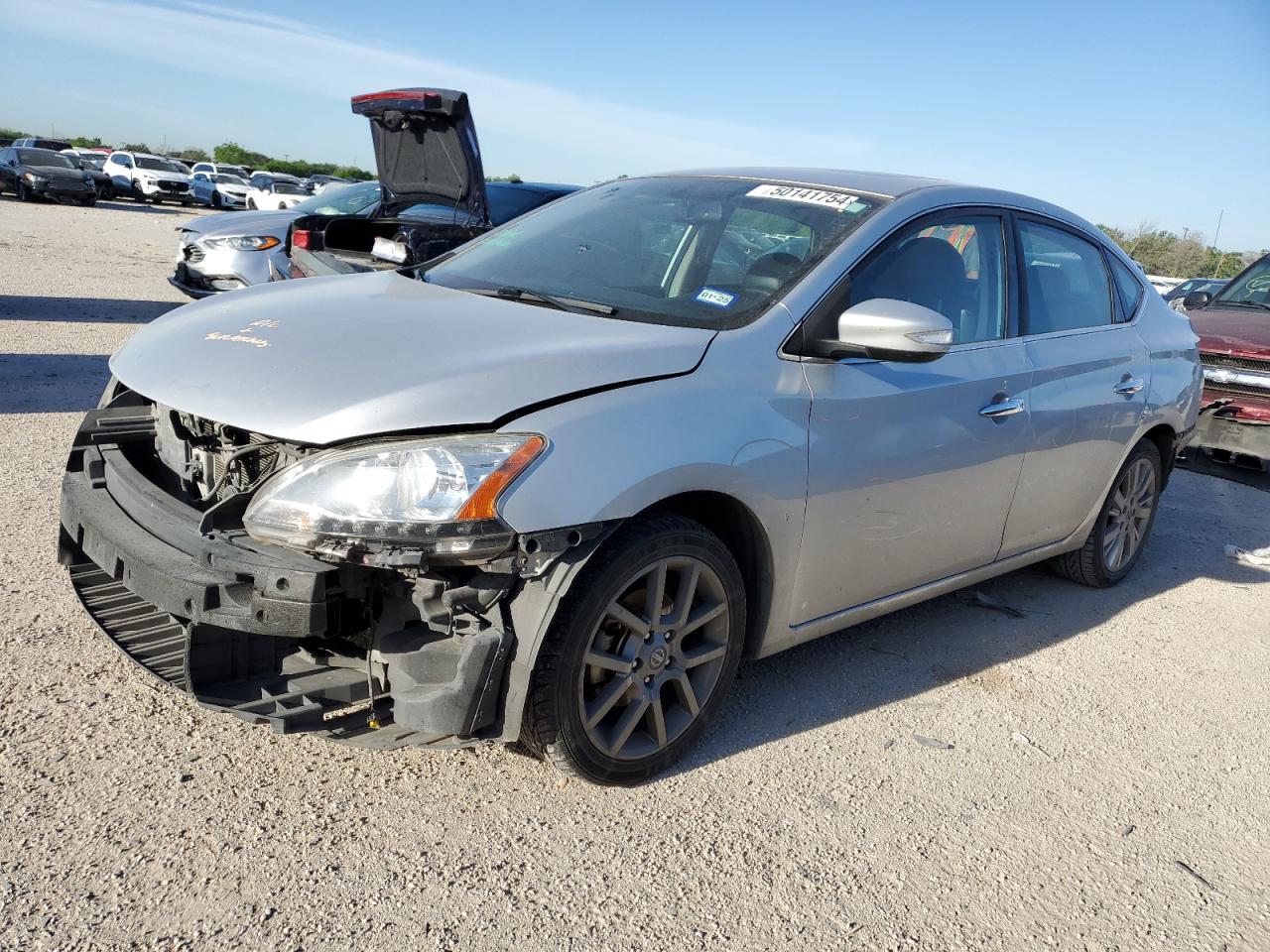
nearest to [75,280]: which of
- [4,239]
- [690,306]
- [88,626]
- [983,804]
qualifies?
[4,239]

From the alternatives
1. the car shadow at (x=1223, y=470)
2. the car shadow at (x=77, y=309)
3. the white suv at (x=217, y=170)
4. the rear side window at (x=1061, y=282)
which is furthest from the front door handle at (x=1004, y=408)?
the white suv at (x=217, y=170)

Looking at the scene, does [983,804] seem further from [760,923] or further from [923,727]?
[760,923]

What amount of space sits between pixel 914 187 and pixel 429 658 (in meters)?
2.47

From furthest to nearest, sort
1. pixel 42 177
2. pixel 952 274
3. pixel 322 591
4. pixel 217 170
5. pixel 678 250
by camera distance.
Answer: pixel 217 170 → pixel 42 177 → pixel 952 274 → pixel 678 250 → pixel 322 591

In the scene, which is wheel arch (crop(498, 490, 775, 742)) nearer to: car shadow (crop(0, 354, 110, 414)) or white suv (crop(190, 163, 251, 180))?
car shadow (crop(0, 354, 110, 414))

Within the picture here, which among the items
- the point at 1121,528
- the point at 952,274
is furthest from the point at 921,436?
the point at 1121,528

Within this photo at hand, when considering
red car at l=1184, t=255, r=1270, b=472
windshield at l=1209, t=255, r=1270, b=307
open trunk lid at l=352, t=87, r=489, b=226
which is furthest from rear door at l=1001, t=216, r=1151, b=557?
open trunk lid at l=352, t=87, r=489, b=226

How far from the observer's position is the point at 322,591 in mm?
2463

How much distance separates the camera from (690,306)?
3.27 meters

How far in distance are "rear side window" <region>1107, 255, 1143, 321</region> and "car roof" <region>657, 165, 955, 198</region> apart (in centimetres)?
131

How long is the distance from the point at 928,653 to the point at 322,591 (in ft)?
8.63

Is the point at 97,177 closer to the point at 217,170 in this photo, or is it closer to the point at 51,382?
the point at 217,170

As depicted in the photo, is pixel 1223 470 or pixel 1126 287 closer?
pixel 1126 287

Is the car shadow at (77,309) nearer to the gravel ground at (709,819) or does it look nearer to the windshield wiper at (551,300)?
the gravel ground at (709,819)
